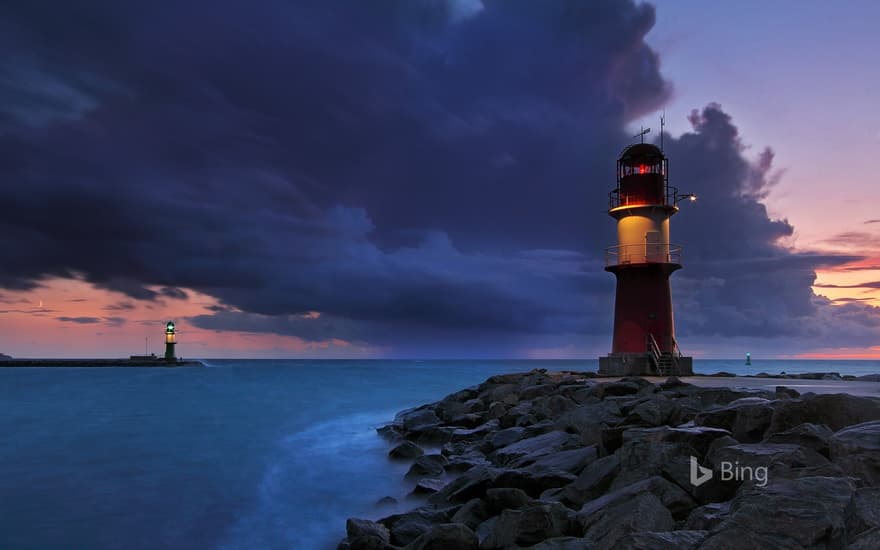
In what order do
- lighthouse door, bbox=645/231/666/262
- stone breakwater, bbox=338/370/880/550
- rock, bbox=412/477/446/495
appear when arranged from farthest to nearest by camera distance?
lighthouse door, bbox=645/231/666/262
rock, bbox=412/477/446/495
stone breakwater, bbox=338/370/880/550

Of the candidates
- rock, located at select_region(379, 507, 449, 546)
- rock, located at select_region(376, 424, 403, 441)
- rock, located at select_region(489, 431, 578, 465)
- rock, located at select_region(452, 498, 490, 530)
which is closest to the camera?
rock, located at select_region(452, 498, 490, 530)

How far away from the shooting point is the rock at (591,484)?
5.60m

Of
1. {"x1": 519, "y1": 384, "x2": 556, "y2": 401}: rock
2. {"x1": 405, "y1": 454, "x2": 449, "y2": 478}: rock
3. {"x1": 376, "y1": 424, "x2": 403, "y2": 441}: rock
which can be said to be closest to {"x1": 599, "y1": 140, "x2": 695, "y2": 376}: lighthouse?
{"x1": 519, "y1": 384, "x2": 556, "y2": 401}: rock

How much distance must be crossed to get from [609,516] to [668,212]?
14.4 metres

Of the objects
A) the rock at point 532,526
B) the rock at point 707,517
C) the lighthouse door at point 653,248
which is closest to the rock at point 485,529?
the rock at point 532,526

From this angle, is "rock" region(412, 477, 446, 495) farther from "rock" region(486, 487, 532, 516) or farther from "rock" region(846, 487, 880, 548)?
"rock" region(846, 487, 880, 548)

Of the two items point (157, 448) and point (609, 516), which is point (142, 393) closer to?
point (157, 448)

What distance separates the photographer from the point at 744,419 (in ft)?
19.4

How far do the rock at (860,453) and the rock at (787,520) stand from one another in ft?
3.84

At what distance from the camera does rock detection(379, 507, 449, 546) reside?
5.87 m

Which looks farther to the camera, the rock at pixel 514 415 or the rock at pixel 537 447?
the rock at pixel 514 415

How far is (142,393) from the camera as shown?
3409 cm

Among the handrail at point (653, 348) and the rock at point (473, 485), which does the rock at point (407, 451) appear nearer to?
the rock at point (473, 485)

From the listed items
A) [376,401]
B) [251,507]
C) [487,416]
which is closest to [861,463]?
[251,507]
